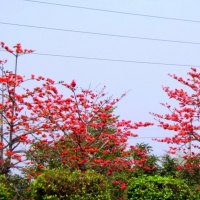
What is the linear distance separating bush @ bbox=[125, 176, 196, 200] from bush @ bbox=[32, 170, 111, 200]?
1.00 m

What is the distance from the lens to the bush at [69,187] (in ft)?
25.8

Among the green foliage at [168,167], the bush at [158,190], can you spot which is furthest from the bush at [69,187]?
the green foliage at [168,167]

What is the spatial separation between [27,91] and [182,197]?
415 centimetres

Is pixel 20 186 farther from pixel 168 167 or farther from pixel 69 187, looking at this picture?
pixel 168 167

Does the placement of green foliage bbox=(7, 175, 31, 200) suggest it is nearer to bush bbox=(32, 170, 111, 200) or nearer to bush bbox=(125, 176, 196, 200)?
bush bbox=(32, 170, 111, 200)

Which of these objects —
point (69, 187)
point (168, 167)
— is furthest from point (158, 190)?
point (168, 167)

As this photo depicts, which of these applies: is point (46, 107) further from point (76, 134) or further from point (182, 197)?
point (182, 197)

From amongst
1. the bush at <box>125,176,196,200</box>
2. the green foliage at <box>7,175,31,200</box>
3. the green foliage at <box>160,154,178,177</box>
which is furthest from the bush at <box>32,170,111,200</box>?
the green foliage at <box>160,154,178,177</box>

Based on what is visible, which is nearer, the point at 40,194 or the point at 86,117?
the point at 40,194

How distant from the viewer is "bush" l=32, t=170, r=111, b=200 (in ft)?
25.8

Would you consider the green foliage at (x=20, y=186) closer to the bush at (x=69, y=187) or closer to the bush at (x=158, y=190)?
the bush at (x=69, y=187)

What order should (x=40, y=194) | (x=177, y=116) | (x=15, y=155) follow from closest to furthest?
(x=40, y=194)
(x=15, y=155)
(x=177, y=116)

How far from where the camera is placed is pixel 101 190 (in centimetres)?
809

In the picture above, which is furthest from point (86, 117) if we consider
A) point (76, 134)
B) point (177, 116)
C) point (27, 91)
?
point (177, 116)
